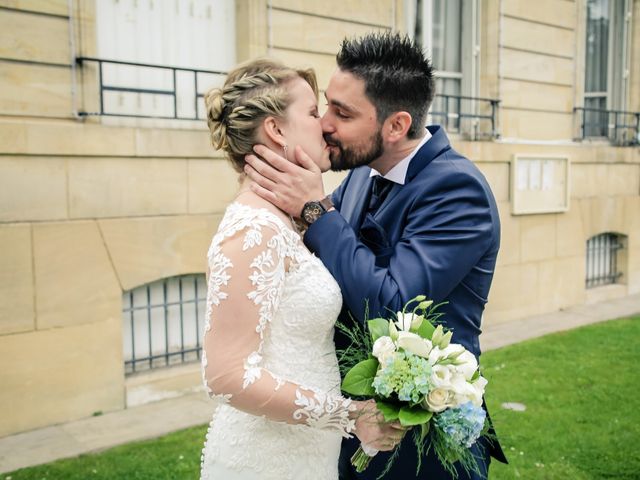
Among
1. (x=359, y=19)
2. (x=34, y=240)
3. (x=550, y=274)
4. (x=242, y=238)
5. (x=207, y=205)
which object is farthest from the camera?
(x=550, y=274)

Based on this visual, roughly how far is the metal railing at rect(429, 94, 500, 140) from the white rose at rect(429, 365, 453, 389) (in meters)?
8.10

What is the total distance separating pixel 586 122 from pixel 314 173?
10777 millimetres

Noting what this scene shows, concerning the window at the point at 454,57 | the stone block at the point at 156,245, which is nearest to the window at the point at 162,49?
the stone block at the point at 156,245

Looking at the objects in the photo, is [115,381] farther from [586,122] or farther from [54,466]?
[586,122]

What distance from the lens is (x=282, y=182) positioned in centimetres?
260

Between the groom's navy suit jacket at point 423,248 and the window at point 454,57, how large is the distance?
23.8ft

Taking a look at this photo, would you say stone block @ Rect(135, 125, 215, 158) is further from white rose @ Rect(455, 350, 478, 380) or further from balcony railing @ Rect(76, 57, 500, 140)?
white rose @ Rect(455, 350, 478, 380)

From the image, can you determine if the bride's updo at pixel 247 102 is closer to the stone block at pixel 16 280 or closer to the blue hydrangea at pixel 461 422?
the blue hydrangea at pixel 461 422

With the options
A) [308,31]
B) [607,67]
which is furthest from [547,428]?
[607,67]

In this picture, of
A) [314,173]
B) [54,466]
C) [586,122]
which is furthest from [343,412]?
[586,122]

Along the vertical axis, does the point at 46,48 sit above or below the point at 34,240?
above

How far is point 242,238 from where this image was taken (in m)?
2.38

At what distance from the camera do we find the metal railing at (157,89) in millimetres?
6367

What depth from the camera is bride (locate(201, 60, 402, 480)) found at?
232cm
